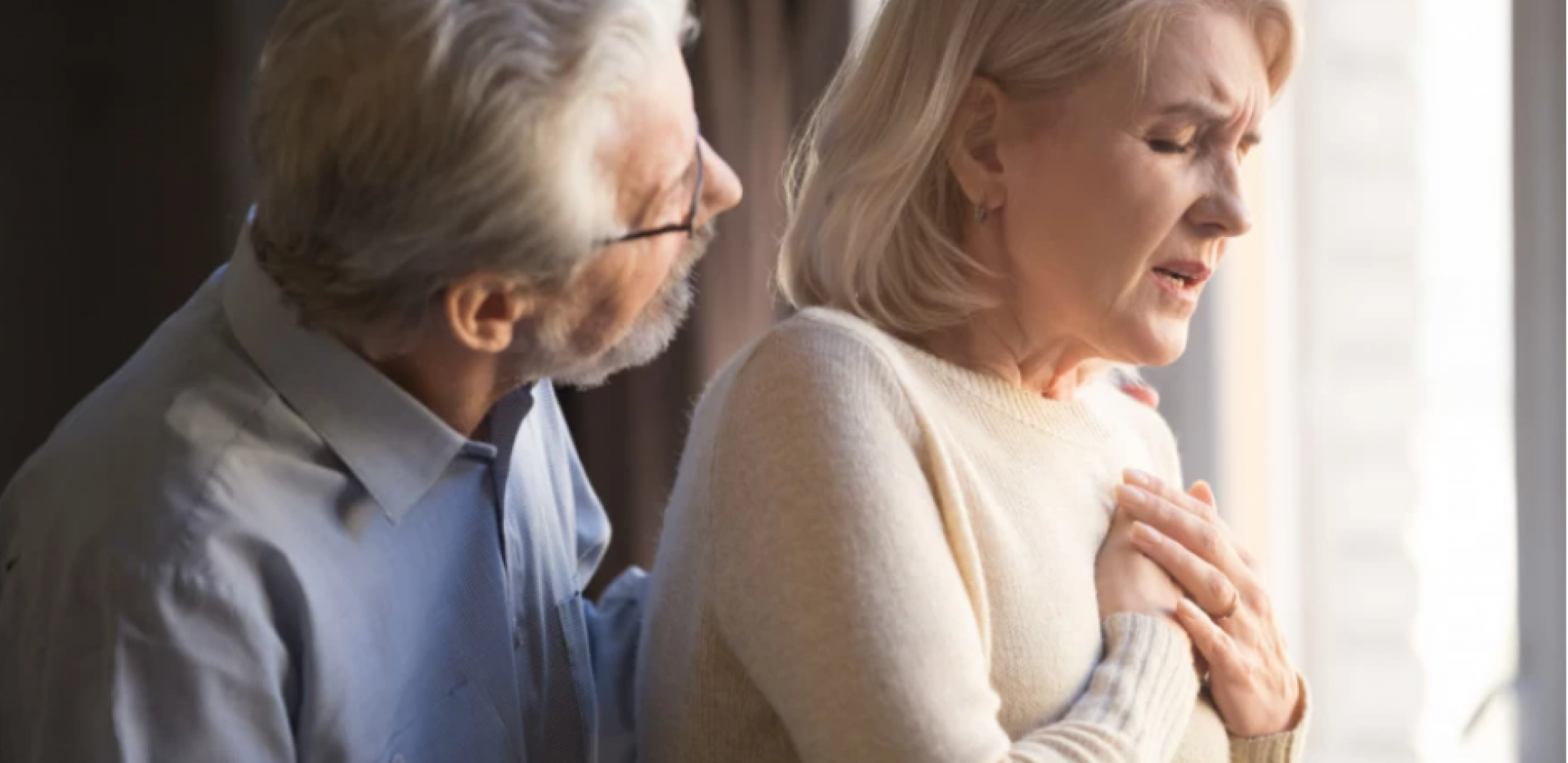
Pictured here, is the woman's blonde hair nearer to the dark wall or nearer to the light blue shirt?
the light blue shirt

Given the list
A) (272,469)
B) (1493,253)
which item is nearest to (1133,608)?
(272,469)

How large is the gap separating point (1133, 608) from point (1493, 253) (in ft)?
3.41

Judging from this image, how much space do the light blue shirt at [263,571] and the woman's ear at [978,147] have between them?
18.4 inches

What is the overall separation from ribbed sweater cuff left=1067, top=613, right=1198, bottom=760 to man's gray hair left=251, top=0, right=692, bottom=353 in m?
0.57

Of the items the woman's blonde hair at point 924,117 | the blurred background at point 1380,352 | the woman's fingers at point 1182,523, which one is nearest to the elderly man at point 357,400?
the woman's blonde hair at point 924,117

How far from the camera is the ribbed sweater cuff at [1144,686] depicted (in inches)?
45.9

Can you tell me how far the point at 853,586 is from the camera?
3.46 ft

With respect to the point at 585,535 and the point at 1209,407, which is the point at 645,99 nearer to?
the point at 585,535

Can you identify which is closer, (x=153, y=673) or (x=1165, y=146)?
(x=153, y=673)

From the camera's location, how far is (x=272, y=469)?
111cm

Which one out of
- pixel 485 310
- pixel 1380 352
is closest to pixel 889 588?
pixel 485 310

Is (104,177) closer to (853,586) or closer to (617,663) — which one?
(617,663)

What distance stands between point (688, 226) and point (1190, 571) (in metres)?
0.57

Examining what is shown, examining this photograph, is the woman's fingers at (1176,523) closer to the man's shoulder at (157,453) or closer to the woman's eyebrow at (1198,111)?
the woman's eyebrow at (1198,111)
